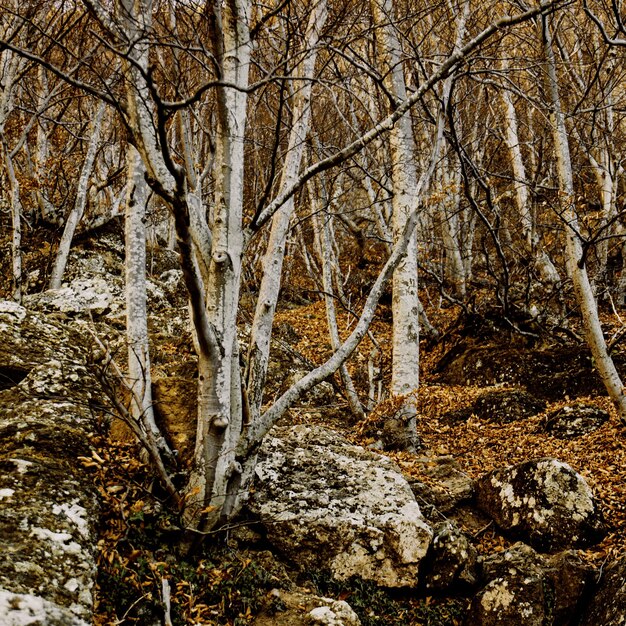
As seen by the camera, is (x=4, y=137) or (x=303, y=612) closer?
(x=303, y=612)

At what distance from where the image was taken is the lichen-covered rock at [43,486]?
2406 millimetres

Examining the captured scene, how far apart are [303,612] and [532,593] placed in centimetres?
171

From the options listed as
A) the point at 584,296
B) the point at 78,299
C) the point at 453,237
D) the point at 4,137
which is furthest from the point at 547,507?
the point at 4,137

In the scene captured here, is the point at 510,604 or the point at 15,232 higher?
the point at 15,232

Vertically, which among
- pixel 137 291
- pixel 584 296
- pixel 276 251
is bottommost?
pixel 137 291

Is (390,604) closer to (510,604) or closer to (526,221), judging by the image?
(510,604)

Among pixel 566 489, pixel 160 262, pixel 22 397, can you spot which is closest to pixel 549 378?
pixel 566 489

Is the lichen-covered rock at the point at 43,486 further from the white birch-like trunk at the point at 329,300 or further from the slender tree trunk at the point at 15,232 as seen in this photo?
the white birch-like trunk at the point at 329,300

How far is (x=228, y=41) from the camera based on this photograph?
3.88m

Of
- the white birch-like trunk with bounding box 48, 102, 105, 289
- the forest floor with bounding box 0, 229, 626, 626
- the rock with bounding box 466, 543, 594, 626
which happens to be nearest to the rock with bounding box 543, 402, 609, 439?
the forest floor with bounding box 0, 229, 626, 626

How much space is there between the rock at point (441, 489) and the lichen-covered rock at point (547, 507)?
39 centimetres

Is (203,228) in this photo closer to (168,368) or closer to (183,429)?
(183,429)

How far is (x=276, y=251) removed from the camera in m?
4.75

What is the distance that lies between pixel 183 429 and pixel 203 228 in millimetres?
1710
